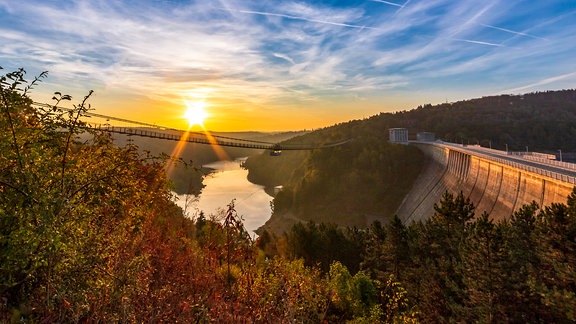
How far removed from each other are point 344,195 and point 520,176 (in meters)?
89.4

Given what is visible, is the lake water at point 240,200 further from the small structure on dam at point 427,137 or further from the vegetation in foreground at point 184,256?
the small structure on dam at point 427,137

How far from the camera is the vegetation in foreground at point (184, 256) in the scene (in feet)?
22.8

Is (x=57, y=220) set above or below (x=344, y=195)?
above

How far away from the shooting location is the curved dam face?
39.6 metres

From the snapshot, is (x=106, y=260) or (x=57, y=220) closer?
(x=57, y=220)

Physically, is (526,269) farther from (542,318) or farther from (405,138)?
(405,138)

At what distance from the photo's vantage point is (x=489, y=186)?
56.0 metres

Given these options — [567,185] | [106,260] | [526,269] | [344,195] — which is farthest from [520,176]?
[344,195]

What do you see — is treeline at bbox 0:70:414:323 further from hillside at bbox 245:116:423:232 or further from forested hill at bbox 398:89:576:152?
forested hill at bbox 398:89:576:152

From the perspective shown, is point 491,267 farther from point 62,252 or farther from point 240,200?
point 240,200

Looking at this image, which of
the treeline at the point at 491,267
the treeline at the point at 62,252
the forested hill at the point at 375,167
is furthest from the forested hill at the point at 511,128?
the treeline at the point at 62,252

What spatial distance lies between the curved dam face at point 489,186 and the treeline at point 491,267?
1152cm

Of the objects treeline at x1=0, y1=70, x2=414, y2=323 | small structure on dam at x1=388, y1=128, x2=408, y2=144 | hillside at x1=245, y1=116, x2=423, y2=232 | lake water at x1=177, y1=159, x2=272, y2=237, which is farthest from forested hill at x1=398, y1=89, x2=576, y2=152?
treeline at x1=0, y1=70, x2=414, y2=323

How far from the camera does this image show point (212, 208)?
396 feet
